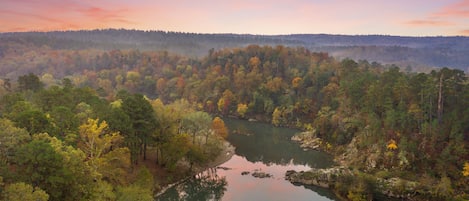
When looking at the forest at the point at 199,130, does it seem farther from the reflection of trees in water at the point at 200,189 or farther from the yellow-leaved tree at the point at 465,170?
the reflection of trees in water at the point at 200,189

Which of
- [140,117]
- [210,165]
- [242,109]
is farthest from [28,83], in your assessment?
[242,109]

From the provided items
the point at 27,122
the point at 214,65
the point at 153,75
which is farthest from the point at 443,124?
the point at 153,75

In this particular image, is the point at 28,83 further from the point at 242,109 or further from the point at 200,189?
the point at 242,109

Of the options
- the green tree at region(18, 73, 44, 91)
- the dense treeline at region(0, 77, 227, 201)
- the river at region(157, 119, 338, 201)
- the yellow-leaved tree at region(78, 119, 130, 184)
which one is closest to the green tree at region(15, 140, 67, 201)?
the dense treeline at region(0, 77, 227, 201)

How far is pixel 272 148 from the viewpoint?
242 feet

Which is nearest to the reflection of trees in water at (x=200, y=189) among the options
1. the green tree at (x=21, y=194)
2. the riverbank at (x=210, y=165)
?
the riverbank at (x=210, y=165)

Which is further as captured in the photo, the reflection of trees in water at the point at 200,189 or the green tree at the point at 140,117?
the green tree at the point at 140,117

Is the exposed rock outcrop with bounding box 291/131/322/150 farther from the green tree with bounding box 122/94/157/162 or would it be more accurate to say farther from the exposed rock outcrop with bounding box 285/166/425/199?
the green tree with bounding box 122/94/157/162

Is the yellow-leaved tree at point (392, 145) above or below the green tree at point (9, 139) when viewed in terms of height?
below

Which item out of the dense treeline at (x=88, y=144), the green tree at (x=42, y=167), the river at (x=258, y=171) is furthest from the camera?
the river at (x=258, y=171)

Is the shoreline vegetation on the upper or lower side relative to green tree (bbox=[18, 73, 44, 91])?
lower

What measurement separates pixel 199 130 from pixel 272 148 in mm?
21043

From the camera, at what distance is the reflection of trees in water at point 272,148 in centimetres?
6494

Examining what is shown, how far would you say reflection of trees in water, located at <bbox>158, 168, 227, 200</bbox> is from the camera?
45.9m
